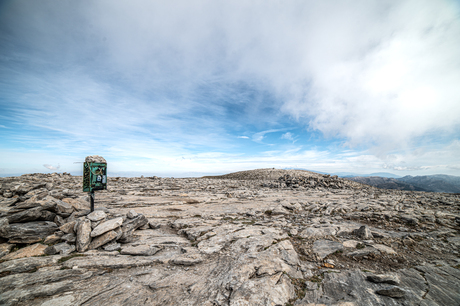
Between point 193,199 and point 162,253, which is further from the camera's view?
point 193,199

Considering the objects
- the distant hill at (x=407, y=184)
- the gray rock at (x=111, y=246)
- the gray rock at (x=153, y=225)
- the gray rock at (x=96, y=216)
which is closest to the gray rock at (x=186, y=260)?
the gray rock at (x=111, y=246)

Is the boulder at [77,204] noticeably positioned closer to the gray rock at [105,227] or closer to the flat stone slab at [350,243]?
the gray rock at [105,227]

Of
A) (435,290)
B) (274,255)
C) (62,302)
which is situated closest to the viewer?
(62,302)

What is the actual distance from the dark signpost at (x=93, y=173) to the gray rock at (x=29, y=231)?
1.73 metres

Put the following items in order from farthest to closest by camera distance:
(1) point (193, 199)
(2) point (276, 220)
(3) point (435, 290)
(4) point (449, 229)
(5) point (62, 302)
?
(1) point (193, 199) → (2) point (276, 220) → (4) point (449, 229) → (3) point (435, 290) → (5) point (62, 302)

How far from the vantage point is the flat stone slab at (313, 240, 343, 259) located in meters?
6.85

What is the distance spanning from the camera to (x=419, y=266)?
5.83 metres

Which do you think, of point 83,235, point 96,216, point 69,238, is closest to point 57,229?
point 69,238

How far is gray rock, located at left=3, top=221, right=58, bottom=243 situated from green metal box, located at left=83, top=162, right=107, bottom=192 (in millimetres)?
1796

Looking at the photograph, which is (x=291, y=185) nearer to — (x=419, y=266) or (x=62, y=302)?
(x=419, y=266)

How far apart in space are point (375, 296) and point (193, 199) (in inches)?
502

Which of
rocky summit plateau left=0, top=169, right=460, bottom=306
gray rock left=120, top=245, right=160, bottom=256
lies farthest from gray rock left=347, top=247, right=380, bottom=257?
gray rock left=120, top=245, right=160, bottom=256

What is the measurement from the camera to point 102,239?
22.5 feet

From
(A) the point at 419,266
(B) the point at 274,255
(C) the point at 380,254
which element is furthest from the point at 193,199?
(A) the point at 419,266
